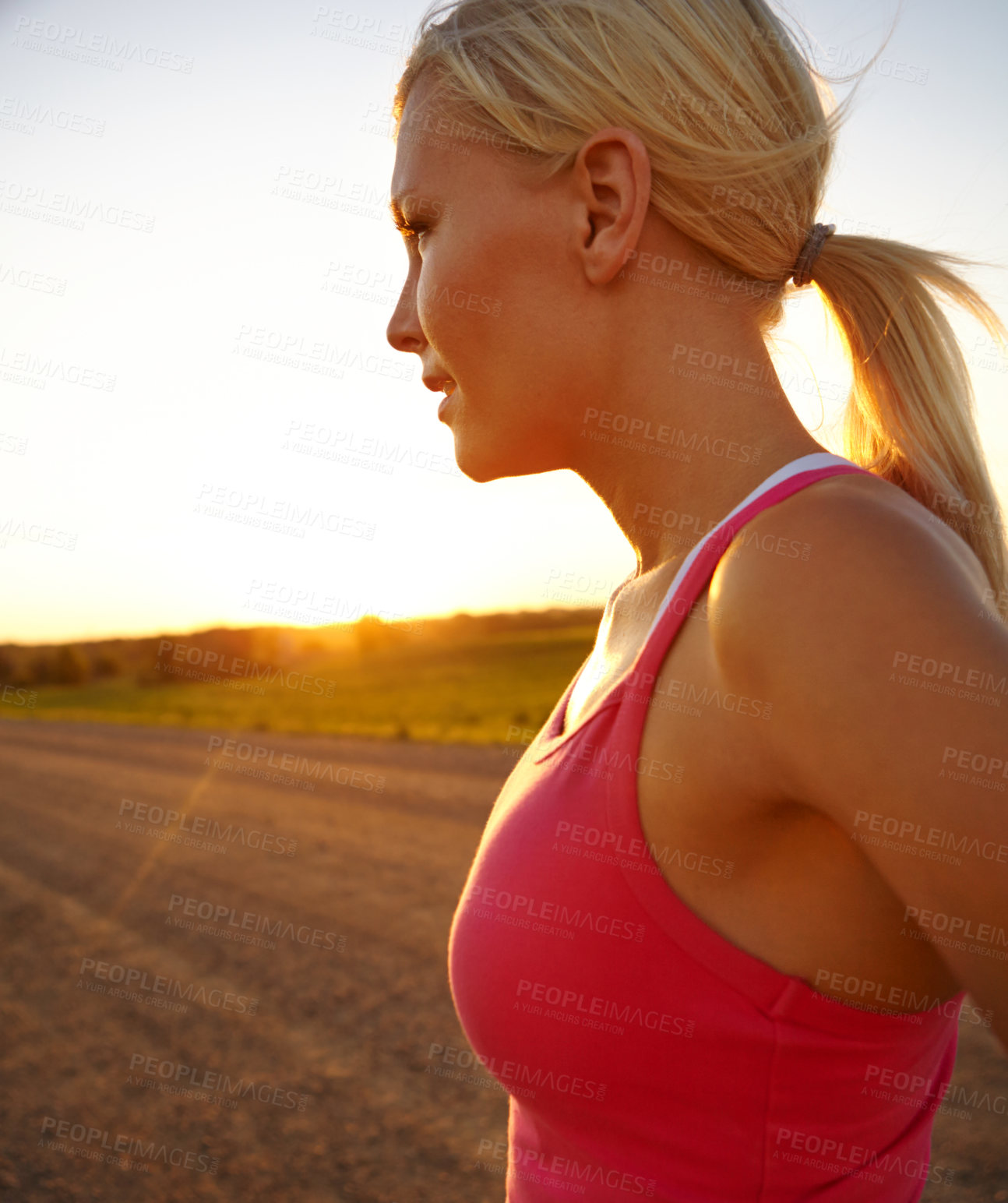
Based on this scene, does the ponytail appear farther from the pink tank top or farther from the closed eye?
the closed eye

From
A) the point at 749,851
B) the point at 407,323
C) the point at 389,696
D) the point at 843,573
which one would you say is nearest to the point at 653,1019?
the point at 749,851

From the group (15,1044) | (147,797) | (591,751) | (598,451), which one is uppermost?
(598,451)

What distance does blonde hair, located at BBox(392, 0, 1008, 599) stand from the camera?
1372 mm

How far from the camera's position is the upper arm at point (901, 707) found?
2.76 ft

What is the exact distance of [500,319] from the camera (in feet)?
4.90

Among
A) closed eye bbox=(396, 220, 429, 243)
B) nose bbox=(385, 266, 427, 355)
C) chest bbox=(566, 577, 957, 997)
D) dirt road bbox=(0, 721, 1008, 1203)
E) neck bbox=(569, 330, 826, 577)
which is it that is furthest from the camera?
dirt road bbox=(0, 721, 1008, 1203)

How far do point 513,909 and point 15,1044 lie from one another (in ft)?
22.5

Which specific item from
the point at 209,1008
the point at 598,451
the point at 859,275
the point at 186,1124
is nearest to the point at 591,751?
the point at 598,451

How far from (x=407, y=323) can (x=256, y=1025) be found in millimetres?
6267

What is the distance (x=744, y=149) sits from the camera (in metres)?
1.39

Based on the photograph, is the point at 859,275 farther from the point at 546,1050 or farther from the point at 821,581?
the point at 546,1050

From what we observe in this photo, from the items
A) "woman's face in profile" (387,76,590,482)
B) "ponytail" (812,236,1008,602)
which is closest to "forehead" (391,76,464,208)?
"woman's face in profile" (387,76,590,482)

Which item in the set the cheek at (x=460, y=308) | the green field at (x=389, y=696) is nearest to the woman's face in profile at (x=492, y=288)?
the cheek at (x=460, y=308)

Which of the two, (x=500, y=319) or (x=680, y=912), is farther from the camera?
(x=500, y=319)
